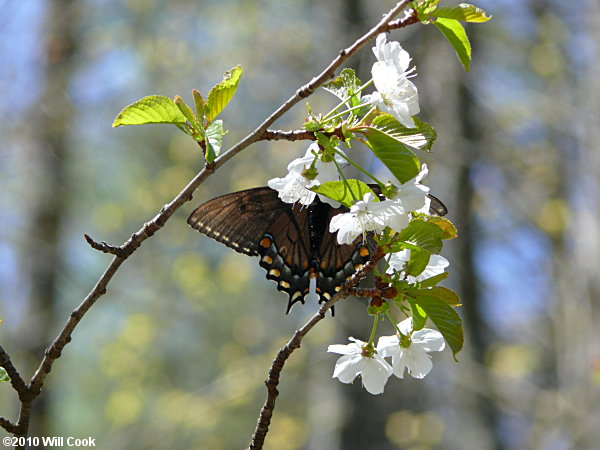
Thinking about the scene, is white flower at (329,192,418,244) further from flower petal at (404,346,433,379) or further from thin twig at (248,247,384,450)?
flower petal at (404,346,433,379)

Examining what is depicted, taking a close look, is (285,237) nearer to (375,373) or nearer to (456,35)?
(375,373)

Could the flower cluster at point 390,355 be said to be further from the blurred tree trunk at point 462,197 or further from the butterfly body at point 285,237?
the blurred tree trunk at point 462,197

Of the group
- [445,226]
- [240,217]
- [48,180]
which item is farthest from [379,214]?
[48,180]

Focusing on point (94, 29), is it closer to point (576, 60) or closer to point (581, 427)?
point (576, 60)

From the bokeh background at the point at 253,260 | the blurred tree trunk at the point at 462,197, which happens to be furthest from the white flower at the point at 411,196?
the blurred tree trunk at the point at 462,197

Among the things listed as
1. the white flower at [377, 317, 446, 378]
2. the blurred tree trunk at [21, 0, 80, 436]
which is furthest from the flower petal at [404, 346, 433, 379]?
the blurred tree trunk at [21, 0, 80, 436]

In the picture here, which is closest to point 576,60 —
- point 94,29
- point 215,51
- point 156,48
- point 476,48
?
point 476,48
